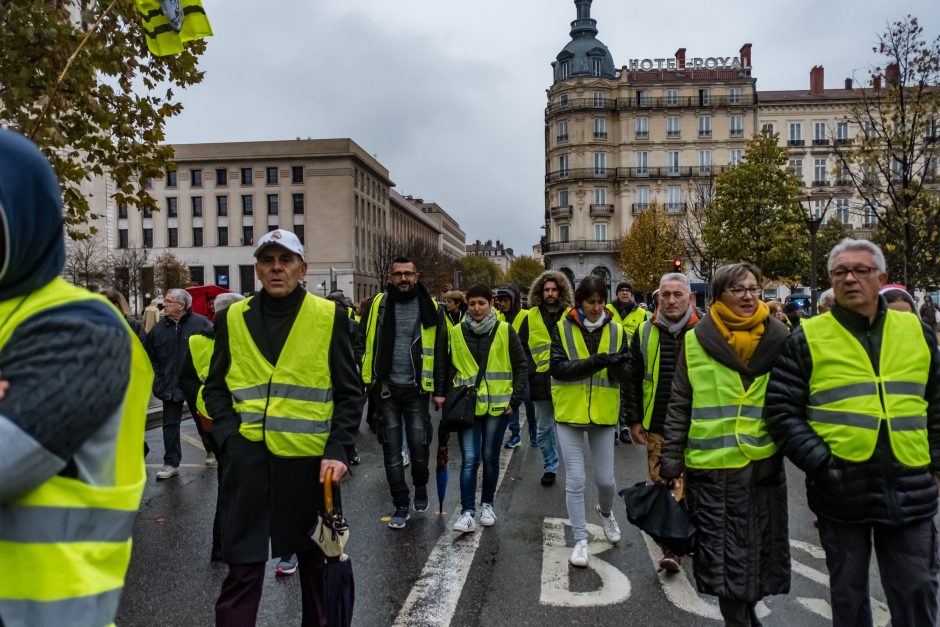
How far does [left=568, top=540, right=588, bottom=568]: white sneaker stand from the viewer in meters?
4.58

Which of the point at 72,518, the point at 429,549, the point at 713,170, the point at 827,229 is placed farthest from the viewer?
the point at 713,170

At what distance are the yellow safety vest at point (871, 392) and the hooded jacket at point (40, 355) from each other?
292 centimetres

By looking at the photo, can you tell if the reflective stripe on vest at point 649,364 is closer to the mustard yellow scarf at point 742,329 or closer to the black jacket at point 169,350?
the mustard yellow scarf at point 742,329

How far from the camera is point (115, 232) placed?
66.0 metres

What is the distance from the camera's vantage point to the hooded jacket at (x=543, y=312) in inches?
255

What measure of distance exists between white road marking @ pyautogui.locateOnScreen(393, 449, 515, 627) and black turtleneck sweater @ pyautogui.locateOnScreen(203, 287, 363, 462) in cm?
136

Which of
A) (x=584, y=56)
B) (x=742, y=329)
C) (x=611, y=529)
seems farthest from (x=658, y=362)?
(x=584, y=56)

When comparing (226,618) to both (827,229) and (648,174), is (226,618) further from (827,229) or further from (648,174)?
(648,174)

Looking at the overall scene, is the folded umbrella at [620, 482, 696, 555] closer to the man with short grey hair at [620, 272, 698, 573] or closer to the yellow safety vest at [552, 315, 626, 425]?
the man with short grey hair at [620, 272, 698, 573]

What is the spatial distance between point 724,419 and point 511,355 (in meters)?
2.72

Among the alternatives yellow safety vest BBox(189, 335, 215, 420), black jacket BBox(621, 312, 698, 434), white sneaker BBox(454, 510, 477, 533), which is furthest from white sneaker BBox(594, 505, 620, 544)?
yellow safety vest BBox(189, 335, 215, 420)

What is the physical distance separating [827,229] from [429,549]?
176 ft

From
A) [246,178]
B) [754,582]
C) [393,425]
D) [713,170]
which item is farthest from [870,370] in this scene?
[246,178]

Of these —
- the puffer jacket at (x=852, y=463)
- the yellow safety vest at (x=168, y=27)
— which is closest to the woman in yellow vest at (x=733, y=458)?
the puffer jacket at (x=852, y=463)
